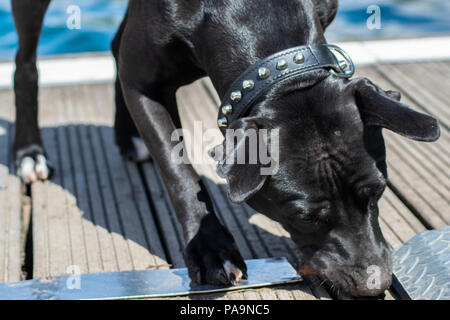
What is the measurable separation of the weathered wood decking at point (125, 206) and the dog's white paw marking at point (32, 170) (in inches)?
1.8

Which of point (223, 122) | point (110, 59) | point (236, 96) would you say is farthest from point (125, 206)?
point (110, 59)

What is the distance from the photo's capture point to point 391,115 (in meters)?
1.99

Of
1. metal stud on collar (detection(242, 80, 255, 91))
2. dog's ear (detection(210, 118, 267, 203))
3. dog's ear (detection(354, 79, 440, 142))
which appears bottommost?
dog's ear (detection(210, 118, 267, 203))

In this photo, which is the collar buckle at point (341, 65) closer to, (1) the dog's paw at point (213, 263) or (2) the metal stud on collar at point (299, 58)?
(2) the metal stud on collar at point (299, 58)

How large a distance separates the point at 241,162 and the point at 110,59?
299cm

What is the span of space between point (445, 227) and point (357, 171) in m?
0.77

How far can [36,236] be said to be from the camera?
2816 millimetres

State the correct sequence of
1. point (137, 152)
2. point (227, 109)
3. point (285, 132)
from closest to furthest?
1. point (285, 132)
2. point (227, 109)
3. point (137, 152)

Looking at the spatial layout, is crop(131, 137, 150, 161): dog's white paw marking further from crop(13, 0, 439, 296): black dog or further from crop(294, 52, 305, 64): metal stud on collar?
crop(294, 52, 305, 64): metal stud on collar

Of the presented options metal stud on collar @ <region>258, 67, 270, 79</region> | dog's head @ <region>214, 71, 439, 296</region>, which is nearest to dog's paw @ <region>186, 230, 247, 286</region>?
dog's head @ <region>214, 71, 439, 296</region>

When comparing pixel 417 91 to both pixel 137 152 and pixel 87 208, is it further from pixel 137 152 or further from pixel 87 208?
pixel 87 208

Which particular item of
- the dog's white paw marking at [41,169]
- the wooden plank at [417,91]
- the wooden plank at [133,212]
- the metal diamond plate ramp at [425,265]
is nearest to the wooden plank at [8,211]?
the dog's white paw marking at [41,169]

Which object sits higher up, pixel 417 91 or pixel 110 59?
pixel 110 59

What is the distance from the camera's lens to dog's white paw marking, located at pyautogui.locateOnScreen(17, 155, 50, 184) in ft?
10.7
